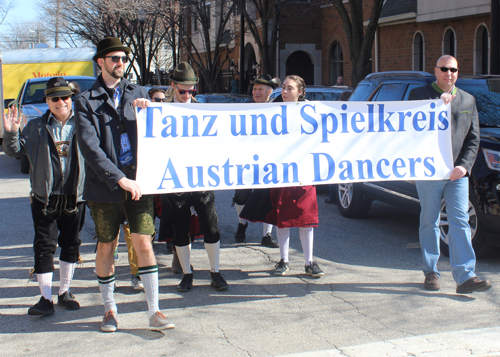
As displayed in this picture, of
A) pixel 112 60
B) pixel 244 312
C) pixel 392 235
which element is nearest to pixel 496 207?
pixel 392 235

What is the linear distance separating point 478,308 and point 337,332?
1233 mm

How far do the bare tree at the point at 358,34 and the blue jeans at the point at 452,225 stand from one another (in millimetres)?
9600

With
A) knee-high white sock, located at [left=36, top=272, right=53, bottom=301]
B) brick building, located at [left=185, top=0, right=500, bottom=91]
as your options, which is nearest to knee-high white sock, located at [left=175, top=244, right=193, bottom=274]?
knee-high white sock, located at [left=36, top=272, right=53, bottom=301]

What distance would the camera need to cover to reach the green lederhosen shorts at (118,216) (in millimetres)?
4309

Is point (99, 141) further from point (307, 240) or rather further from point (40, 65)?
point (40, 65)

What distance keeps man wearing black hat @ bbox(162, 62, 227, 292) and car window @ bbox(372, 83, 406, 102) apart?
2993 mm

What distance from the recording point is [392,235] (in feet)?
24.0

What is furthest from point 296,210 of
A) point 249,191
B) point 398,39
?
point 398,39

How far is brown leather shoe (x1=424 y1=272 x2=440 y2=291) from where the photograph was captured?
5156mm

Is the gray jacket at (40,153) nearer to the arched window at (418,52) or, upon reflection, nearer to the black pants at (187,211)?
the black pants at (187,211)

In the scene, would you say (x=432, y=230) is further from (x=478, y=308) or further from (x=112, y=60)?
(x=112, y=60)

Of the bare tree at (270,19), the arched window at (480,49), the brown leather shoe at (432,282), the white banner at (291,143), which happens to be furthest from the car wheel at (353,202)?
the bare tree at (270,19)

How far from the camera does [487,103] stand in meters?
6.50

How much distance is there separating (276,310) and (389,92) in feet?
12.1
